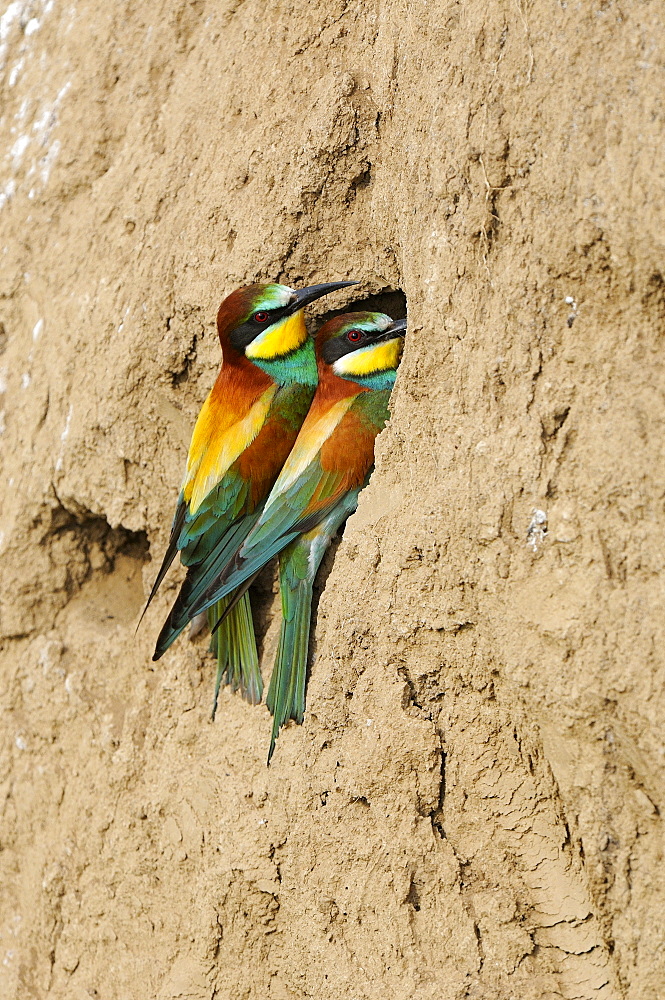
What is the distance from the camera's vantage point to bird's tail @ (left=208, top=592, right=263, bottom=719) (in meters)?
2.37

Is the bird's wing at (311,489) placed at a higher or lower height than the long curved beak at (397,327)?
lower

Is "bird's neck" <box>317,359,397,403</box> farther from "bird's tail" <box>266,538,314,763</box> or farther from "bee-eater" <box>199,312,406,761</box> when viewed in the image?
"bird's tail" <box>266,538,314,763</box>

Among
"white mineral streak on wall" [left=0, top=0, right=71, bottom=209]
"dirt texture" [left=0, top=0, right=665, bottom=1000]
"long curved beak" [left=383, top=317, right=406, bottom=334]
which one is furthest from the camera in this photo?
"white mineral streak on wall" [left=0, top=0, right=71, bottom=209]

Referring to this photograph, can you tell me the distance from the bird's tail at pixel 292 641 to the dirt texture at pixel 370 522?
50 millimetres

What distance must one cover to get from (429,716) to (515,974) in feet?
1.50

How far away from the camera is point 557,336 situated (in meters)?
1.73

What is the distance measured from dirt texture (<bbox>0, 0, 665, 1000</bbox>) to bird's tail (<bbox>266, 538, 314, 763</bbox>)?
0.16 ft

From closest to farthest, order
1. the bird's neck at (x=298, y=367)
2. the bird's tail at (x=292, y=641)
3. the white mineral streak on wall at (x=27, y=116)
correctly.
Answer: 1. the bird's tail at (x=292, y=641)
2. the bird's neck at (x=298, y=367)
3. the white mineral streak on wall at (x=27, y=116)

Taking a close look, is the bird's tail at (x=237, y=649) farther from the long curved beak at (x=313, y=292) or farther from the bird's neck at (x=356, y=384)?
the long curved beak at (x=313, y=292)

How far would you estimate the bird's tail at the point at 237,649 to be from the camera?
93.3 inches

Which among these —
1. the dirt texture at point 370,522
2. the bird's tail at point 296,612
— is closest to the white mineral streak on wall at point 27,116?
the dirt texture at point 370,522

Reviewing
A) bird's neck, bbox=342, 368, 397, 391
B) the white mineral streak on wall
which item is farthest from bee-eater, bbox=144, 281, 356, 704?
the white mineral streak on wall

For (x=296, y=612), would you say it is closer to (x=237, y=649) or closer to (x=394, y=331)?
(x=237, y=649)

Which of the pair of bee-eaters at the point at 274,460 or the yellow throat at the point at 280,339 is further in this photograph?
the yellow throat at the point at 280,339
